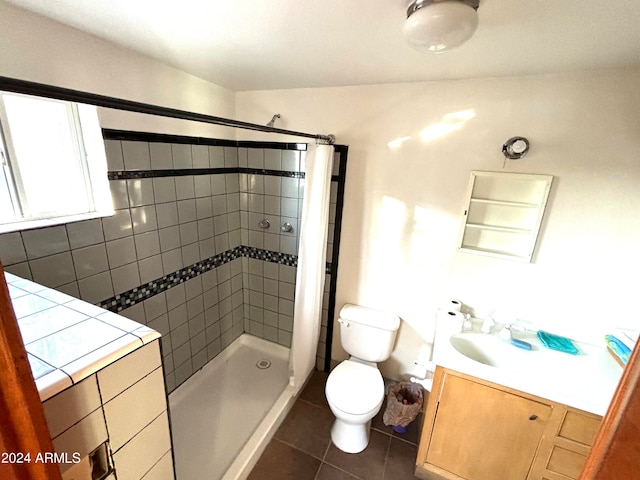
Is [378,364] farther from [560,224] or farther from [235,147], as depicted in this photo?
[235,147]

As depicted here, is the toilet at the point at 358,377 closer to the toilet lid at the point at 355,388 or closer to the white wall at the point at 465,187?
the toilet lid at the point at 355,388

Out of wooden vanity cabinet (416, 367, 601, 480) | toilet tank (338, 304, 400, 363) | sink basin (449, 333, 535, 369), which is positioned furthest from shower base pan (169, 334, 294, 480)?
sink basin (449, 333, 535, 369)

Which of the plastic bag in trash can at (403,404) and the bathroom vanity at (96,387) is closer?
the bathroom vanity at (96,387)

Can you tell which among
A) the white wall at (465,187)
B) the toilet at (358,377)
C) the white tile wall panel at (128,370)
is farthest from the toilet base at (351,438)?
the white tile wall panel at (128,370)

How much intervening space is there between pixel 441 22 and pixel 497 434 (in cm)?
180

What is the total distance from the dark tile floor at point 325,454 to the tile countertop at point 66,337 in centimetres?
136

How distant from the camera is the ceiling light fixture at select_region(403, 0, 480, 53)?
0.82 meters

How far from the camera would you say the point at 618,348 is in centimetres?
139

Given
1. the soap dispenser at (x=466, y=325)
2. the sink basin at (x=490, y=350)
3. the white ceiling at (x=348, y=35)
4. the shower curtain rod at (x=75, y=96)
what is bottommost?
the sink basin at (x=490, y=350)

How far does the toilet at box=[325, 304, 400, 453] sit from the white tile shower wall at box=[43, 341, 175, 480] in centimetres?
101

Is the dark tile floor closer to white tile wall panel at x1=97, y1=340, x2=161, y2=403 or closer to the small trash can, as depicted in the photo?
the small trash can

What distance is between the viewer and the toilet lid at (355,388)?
1.65 metres

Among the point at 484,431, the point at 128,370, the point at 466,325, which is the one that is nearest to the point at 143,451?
the point at 128,370

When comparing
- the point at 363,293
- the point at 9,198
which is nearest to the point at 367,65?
the point at 363,293
